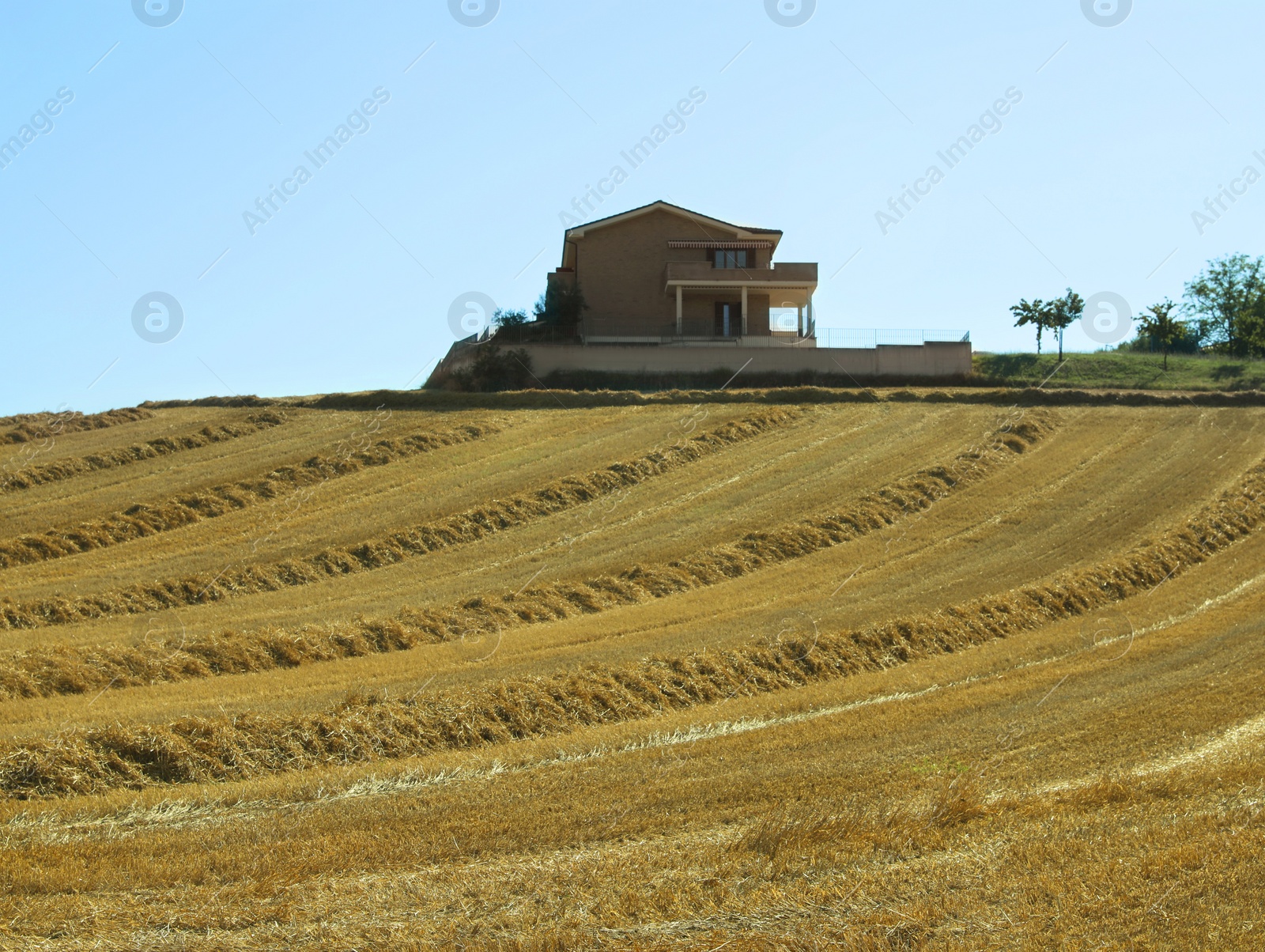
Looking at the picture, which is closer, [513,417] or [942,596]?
[942,596]

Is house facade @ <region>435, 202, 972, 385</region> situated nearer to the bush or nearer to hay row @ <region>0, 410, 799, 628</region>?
the bush

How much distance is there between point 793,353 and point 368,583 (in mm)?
31113

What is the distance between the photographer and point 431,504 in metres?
33.6

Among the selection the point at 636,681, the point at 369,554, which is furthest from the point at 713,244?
the point at 636,681

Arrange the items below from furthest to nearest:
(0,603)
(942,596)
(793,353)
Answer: (793,353)
(942,596)
(0,603)

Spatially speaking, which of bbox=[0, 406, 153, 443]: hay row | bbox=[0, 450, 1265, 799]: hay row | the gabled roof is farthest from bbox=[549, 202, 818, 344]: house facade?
bbox=[0, 450, 1265, 799]: hay row

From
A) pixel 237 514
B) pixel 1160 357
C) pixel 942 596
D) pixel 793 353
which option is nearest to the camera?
pixel 942 596

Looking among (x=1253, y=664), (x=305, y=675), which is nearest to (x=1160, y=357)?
(x=1253, y=664)

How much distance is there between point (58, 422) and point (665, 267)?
2997cm

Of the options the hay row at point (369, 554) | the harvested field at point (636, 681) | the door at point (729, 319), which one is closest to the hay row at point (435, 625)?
the harvested field at point (636, 681)

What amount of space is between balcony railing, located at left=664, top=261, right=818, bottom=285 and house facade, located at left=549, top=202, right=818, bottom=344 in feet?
1.96

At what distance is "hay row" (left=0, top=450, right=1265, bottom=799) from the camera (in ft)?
47.2

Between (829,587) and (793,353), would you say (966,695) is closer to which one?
(829,587)

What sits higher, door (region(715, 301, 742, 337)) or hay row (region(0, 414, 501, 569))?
door (region(715, 301, 742, 337))
